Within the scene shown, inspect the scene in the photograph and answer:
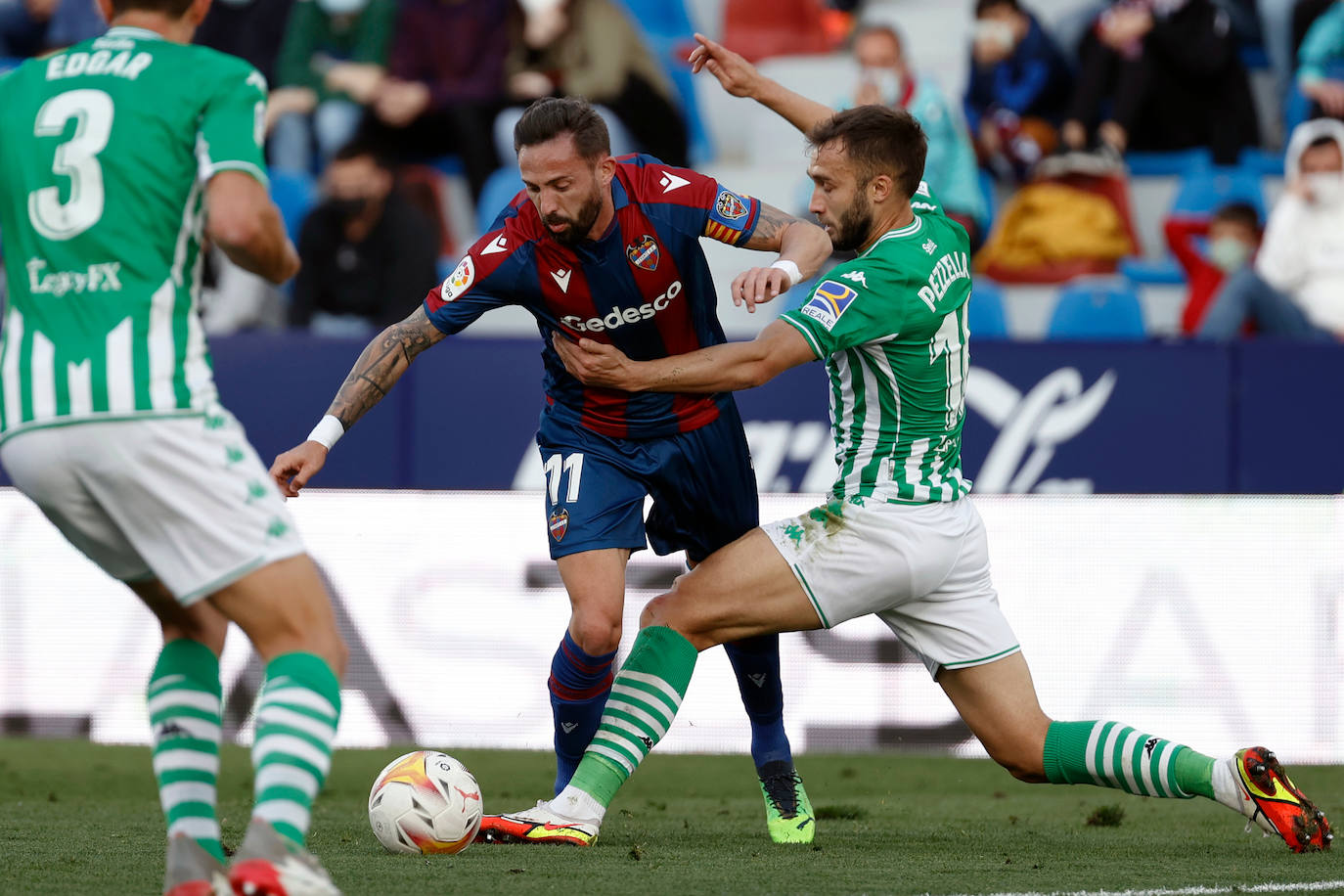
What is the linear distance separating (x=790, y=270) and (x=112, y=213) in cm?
201

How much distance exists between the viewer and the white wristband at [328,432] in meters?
4.52

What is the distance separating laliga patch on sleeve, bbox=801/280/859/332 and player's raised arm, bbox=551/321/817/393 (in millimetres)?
74

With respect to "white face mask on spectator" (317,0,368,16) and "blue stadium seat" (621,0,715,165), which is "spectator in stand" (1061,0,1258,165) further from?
"white face mask on spectator" (317,0,368,16)

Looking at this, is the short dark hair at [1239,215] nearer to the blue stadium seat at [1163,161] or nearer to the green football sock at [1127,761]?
the blue stadium seat at [1163,161]

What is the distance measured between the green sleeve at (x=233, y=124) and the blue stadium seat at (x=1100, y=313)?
26.6 feet

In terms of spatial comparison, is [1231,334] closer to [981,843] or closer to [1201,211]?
[1201,211]

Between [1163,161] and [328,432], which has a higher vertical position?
[1163,161]

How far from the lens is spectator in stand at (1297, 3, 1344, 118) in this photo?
11.5 metres

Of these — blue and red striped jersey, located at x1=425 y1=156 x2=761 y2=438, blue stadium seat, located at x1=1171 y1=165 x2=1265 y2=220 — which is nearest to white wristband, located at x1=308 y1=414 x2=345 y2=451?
blue and red striped jersey, located at x1=425 y1=156 x2=761 y2=438

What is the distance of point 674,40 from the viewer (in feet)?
43.0

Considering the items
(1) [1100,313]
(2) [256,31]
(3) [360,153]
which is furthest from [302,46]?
(1) [1100,313]

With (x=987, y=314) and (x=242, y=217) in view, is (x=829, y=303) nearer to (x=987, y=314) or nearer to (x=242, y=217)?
(x=242, y=217)

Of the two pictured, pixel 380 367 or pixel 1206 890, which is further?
pixel 380 367

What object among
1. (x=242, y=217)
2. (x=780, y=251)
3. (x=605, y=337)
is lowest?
(x=605, y=337)
